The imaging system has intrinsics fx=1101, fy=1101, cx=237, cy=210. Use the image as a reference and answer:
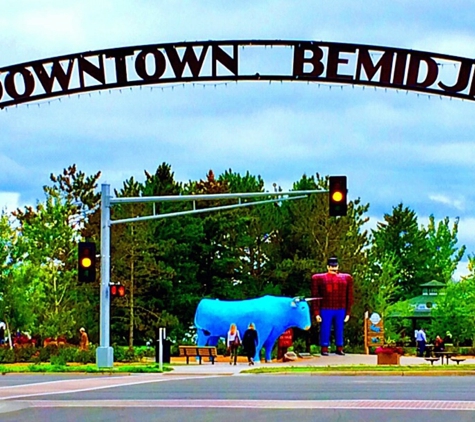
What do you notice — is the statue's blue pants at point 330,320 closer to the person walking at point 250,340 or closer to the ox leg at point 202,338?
the ox leg at point 202,338

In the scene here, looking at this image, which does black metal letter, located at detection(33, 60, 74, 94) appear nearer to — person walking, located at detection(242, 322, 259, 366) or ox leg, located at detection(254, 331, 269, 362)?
person walking, located at detection(242, 322, 259, 366)

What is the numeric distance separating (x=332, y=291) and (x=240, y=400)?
34.2 meters

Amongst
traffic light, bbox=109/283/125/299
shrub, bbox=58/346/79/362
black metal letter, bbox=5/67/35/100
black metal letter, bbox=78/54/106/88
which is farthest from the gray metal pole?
black metal letter, bbox=78/54/106/88

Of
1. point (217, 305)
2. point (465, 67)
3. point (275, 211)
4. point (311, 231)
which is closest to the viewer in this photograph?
point (465, 67)

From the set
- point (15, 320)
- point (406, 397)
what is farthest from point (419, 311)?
point (406, 397)

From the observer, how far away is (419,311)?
8369cm

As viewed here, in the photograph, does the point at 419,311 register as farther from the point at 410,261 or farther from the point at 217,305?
the point at 217,305

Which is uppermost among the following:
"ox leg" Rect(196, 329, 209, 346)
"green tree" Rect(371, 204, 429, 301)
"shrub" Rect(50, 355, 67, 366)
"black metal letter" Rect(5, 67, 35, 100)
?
"green tree" Rect(371, 204, 429, 301)

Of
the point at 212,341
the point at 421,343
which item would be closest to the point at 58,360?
the point at 212,341

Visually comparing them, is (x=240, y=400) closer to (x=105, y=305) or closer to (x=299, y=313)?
(x=105, y=305)

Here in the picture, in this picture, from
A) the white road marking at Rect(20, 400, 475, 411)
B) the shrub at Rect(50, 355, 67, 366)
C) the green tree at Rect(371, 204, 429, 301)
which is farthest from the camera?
the green tree at Rect(371, 204, 429, 301)

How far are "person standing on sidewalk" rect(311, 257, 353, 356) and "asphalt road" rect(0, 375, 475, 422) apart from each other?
2450 centimetres

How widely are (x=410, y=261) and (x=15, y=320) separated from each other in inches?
2424

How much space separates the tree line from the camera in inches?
2318
